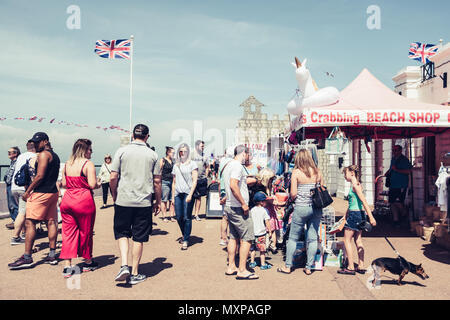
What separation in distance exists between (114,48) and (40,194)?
12.5 metres

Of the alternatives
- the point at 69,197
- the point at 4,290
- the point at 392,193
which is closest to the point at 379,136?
the point at 392,193

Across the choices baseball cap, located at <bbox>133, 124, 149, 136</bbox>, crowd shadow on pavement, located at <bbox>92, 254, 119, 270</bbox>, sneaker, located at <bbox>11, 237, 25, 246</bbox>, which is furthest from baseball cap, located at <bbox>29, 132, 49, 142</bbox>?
sneaker, located at <bbox>11, 237, 25, 246</bbox>

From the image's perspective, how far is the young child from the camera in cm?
541

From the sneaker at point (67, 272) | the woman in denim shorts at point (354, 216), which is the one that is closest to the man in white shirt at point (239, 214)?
the woman in denim shorts at point (354, 216)

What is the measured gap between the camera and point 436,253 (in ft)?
20.8

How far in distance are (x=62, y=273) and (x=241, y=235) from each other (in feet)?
8.49

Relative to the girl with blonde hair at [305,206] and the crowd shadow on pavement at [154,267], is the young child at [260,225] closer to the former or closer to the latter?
the girl with blonde hair at [305,206]

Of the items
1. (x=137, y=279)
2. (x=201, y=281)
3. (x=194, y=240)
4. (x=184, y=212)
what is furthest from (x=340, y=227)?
(x=194, y=240)

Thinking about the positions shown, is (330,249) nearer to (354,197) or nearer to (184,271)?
(354,197)

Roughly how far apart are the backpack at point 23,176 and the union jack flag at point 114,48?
36.1 ft

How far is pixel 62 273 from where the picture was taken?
501 cm

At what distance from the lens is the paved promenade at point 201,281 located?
418cm

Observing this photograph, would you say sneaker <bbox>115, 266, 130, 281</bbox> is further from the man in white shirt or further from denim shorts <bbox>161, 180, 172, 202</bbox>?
denim shorts <bbox>161, 180, 172, 202</bbox>
